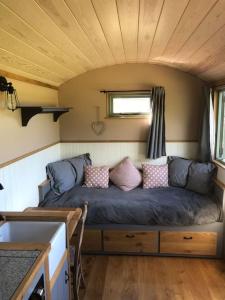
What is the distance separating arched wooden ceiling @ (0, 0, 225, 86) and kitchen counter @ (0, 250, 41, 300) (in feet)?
4.03

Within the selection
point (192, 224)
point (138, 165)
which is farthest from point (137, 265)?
point (138, 165)

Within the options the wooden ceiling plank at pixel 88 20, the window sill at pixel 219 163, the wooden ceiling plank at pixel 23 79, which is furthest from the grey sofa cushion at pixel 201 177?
the wooden ceiling plank at pixel 23 79

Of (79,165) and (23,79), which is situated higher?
(23,79)

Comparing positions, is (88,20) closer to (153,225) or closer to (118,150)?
(153,225)

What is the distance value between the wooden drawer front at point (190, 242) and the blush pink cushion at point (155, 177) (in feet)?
2.63

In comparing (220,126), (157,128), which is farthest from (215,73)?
(157,128)

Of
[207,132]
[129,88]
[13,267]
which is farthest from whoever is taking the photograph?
[129,88]

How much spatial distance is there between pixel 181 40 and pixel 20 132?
1.70 metres

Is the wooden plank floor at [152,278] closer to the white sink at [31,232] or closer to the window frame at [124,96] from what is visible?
the white sink at [31,232]

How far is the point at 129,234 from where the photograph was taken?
3055mm

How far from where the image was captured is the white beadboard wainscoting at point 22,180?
7.53 ft

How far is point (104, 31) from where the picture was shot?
1962mm

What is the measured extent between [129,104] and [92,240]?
203 centimetres

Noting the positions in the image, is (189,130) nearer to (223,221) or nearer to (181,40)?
(223,221)
